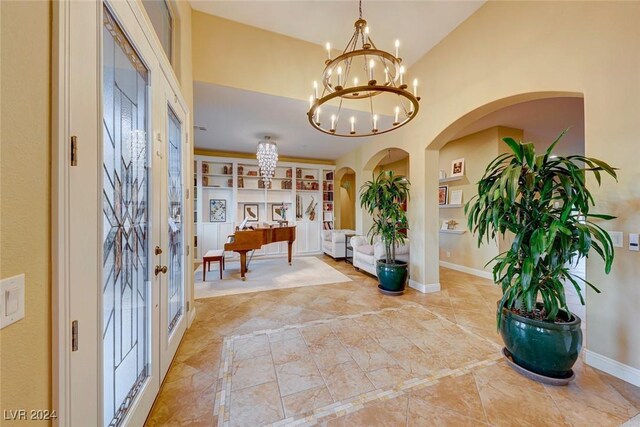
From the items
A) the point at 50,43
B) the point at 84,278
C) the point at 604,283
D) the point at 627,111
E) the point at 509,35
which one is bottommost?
the point at 604,283

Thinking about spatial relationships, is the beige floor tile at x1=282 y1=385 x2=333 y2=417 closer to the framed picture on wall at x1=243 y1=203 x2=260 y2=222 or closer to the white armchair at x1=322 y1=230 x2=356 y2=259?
the white armchair at x1=322 y1=230 x2=356 y2=259

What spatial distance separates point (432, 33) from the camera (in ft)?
10.8

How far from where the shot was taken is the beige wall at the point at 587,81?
1786mm

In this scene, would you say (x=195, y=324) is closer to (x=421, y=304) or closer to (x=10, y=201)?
(x=10, y=201)

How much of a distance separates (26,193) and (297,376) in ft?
6.19

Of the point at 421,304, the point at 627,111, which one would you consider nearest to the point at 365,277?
the point at 421,304

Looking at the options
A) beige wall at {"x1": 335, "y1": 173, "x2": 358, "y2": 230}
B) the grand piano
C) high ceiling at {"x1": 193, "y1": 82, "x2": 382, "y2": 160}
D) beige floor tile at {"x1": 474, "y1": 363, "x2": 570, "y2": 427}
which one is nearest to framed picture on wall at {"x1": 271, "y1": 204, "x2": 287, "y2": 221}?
high ceiling at {"x1": 193, "y1": 82, "x2": 382, "y2": 160}

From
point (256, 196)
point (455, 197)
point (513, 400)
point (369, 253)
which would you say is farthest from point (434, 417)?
point (256, 196)

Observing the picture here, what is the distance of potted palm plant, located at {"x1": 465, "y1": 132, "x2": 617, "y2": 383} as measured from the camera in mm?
1677

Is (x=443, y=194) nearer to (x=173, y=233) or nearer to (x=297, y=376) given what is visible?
(x=297, y=376)

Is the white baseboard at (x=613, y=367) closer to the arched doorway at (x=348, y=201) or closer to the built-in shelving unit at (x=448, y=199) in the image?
the built-in shelving unit at (x=448, y=199)

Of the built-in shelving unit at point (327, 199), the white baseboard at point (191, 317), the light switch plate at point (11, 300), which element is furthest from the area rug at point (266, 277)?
the light switch plate at point (11, 300)

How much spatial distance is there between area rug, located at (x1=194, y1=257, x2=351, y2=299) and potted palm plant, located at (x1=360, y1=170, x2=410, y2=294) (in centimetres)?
91

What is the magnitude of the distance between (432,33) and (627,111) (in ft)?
7.87
